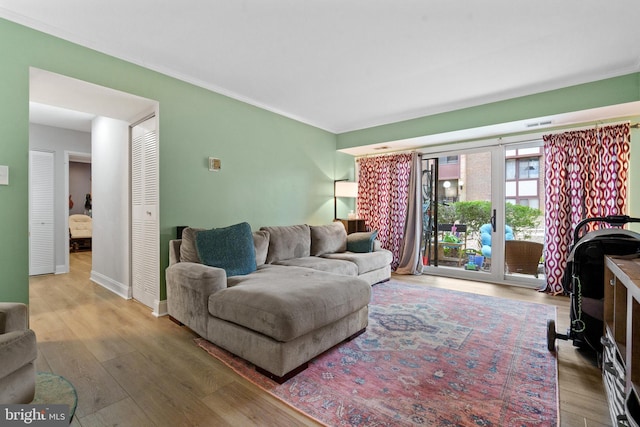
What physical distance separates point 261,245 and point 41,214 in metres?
4.19

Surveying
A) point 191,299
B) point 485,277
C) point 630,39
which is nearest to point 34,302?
point 191,299

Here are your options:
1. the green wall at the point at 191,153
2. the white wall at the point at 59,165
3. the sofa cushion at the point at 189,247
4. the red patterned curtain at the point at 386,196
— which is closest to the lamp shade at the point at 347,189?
the green wall at the point at 191,153

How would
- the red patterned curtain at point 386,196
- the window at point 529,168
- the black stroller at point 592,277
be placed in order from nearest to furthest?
the black stroller at point 592,277
the window at point 529,168
the red patterned curtain at point 386,196

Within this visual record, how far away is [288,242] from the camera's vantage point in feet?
12.6

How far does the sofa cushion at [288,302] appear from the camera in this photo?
71.9 inches

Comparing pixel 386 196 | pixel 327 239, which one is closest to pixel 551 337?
pixel 327 239

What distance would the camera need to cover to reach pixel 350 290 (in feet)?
7.61

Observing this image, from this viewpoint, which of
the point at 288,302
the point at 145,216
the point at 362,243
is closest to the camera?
the point at 288,302

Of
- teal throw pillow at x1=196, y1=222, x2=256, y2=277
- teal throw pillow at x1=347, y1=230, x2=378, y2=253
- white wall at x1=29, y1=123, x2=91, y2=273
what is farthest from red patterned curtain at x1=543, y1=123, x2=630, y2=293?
white wall at x1=29, y1=123, x2=91, y2=273

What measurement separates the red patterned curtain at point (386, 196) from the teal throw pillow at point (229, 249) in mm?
2964

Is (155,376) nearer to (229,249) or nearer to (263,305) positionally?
(263,305)

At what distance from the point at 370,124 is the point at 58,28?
3877 millimetres

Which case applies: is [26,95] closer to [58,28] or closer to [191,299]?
[58,28]

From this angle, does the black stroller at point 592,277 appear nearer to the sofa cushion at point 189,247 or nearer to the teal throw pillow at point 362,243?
the teal throw pillow at point 362,243
